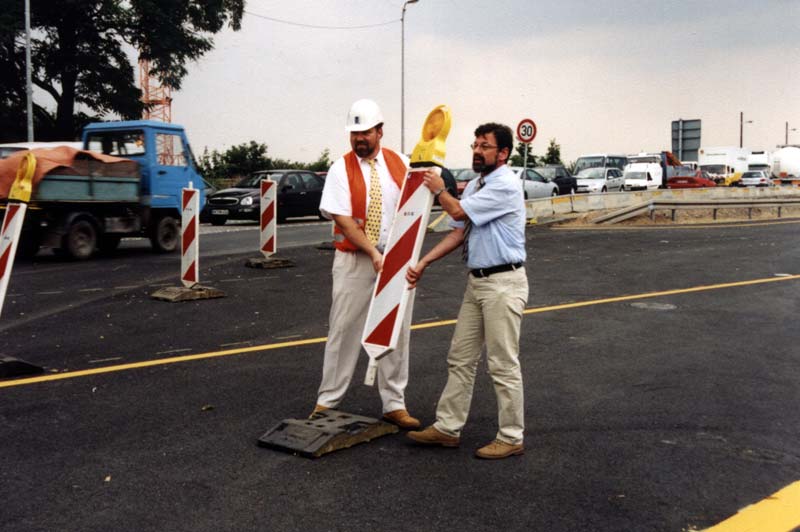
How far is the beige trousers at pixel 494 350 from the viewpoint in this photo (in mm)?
4980

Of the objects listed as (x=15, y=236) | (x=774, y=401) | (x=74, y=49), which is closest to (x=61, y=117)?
(x=74, y=49)

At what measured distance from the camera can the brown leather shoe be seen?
215 inches

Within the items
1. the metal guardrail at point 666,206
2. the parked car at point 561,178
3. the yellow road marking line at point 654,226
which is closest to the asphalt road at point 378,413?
the yellow road marking line at point 654,226

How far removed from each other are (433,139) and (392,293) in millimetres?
921

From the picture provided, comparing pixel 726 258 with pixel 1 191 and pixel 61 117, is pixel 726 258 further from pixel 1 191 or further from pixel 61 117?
pixel 61 117

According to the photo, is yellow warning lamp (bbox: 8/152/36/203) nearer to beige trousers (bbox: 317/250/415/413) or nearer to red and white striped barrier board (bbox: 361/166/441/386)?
beige trousers (bbox: 317/250/415/413)

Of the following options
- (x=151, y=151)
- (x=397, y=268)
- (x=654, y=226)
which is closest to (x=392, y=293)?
(x=397, y=268)

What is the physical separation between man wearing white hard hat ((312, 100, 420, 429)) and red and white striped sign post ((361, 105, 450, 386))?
144 mm

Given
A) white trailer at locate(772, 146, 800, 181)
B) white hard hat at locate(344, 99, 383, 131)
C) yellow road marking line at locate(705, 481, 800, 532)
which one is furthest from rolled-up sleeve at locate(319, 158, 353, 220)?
white trailer at locate(772, 146, 800, 181)

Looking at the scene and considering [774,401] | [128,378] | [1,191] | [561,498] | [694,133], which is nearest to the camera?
[561,498]

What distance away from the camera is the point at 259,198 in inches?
1006

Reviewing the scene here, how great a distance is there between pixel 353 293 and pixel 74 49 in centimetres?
3598

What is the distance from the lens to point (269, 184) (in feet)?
49.7

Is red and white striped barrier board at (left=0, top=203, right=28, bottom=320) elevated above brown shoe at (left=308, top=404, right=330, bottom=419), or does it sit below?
above
